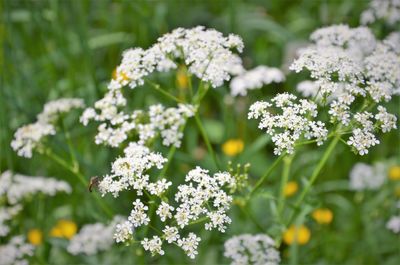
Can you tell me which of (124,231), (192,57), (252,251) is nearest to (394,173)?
(252,251)

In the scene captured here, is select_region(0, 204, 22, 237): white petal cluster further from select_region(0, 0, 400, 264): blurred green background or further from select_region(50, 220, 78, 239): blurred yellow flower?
select_region(50, 220, 78, 239): blurred yellow flower

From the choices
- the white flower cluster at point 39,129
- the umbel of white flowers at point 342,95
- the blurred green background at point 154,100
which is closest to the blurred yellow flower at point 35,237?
the blurred green background at point 154,100

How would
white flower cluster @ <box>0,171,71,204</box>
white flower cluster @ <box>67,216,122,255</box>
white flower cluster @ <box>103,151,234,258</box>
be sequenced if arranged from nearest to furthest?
white flower cluster @ <box>103,151,234,258</box>, white flower cluster @ <box>67,216,122,255</box>, white flower cluster @ <box>0,171,71,204</box>

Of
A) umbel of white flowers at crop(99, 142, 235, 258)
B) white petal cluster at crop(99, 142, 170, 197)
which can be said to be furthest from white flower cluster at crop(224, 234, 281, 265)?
white petal cluster at crop(99, 142, 170, 197)

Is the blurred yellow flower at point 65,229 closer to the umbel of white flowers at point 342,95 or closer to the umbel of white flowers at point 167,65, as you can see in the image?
the umbel of white flowers at point 167,65

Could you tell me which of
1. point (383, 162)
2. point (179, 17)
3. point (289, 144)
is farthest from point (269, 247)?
point (179, 17)

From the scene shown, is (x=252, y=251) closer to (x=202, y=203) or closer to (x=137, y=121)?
(x=202, y=203)
